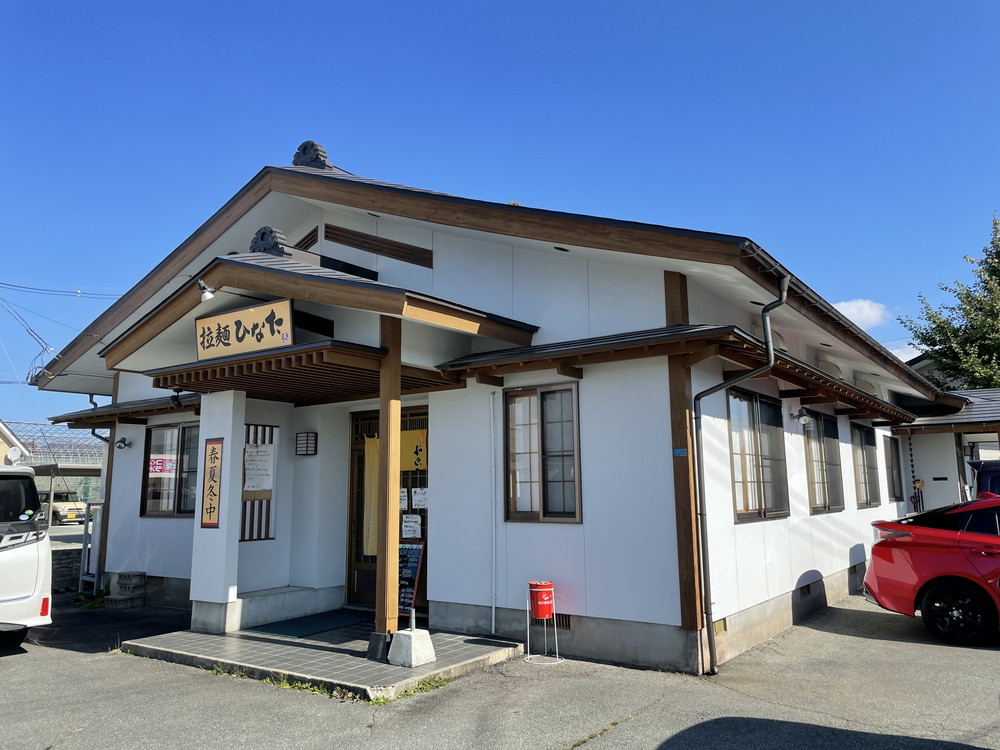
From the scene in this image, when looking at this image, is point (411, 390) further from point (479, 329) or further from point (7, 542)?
point (7, 542)

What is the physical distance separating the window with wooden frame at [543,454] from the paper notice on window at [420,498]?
1603mm

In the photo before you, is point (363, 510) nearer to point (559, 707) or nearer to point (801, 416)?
point (559, 707)

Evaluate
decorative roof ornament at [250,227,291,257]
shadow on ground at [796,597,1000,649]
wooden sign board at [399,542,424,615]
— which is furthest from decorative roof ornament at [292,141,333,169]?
shadow on ground at [796,597,1000,649]

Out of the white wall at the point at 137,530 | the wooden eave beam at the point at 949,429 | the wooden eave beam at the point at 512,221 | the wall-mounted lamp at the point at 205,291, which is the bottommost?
the white wall at the point at 137,530

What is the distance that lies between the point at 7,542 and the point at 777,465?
9.03 metres

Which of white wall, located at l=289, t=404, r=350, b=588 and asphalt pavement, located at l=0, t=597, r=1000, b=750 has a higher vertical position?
white wall, located at l=289, t=404, r=350, b=588

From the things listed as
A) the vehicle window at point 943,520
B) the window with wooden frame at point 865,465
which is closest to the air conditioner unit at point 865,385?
the window with wooden frame at point 865,465

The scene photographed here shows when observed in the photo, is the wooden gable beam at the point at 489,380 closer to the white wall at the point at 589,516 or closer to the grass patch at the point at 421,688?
the white wall at the point at 589,516

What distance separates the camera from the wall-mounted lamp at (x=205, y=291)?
774 cm

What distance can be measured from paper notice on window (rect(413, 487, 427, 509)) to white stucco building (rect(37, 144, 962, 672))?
0.02m

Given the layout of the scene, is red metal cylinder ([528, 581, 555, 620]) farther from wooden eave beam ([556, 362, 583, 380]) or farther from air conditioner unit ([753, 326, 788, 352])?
air conditioner unit ([753, 326, 788, 352])

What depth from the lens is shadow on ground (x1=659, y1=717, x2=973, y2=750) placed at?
15.8 ft

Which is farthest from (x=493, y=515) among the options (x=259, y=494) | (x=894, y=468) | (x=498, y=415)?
(x=894, y=468)

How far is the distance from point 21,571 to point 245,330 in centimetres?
372
